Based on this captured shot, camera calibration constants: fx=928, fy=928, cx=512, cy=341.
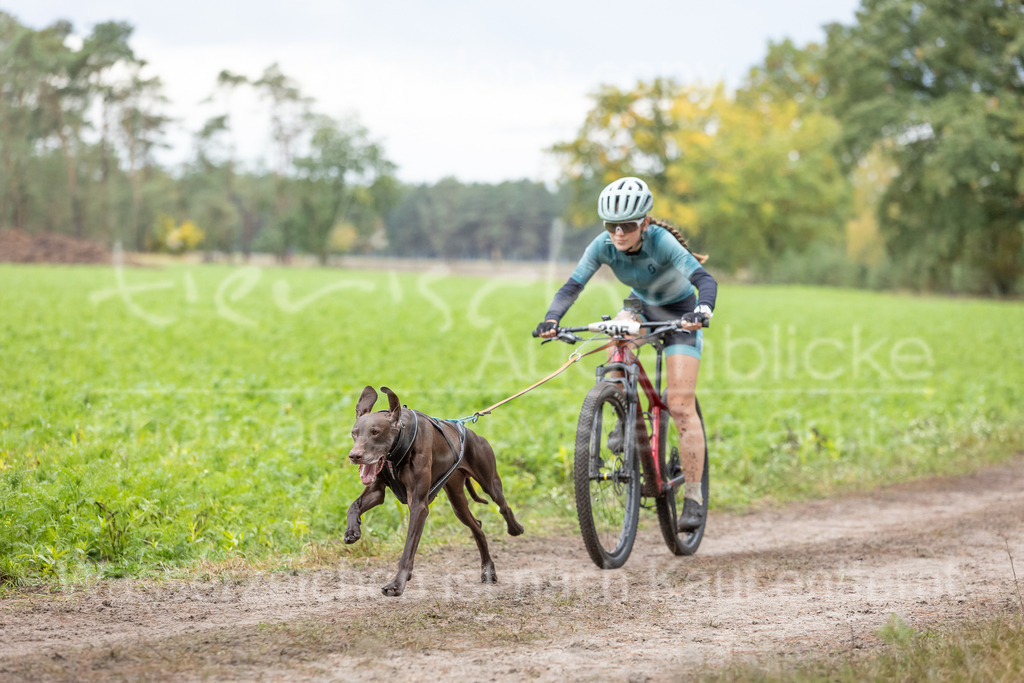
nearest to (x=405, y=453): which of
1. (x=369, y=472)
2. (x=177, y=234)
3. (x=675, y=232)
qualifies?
(x=369, y=472)

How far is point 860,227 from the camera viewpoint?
78.8 meters

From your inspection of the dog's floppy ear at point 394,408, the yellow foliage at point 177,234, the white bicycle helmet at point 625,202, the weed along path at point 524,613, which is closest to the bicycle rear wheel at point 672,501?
the weed along path at point 524,613

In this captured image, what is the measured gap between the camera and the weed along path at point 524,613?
4078 millimetres

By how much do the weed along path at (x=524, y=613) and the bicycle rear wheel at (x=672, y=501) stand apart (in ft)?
0.51

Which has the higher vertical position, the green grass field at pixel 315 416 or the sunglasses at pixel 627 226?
the sunglasses at pixel 627 226

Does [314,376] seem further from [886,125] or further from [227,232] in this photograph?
[227,232]

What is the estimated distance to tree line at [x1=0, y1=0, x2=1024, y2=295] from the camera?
44688mm

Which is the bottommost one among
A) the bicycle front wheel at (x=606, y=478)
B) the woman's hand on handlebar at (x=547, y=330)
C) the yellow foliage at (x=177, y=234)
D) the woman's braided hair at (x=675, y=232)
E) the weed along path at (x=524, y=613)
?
the weed along path at (x=524, y=613)

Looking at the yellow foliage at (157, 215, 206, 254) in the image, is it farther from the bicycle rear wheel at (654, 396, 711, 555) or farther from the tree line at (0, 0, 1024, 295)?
the bicycle rear wheel at (654, 396, 711, 555)

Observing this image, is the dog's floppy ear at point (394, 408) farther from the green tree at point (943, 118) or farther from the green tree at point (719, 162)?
the green tree at point (719, 162)

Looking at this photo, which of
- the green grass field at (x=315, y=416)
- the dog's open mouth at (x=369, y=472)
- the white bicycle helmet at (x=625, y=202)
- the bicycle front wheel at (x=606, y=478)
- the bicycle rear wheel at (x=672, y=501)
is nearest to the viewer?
the dog's open mouth at (x=369, y=472)

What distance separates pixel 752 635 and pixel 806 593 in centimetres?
107

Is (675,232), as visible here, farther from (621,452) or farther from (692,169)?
(692,169)

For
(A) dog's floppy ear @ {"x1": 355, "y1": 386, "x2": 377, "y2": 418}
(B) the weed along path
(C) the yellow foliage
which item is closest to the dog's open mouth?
(A) dog's floppy ear @ {"x1": 355, "y1": 386, "x2": 377, "y2": 418}
